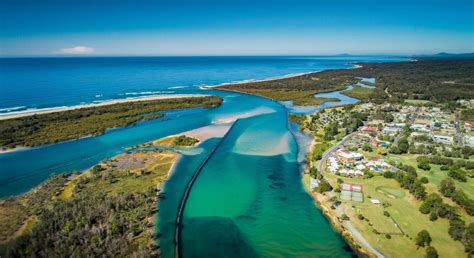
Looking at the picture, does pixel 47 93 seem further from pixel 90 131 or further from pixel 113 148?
pixel 113 148

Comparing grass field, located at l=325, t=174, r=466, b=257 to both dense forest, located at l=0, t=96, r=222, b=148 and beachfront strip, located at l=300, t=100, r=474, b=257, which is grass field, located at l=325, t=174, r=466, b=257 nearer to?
beachfront strip, located at l=300, t=100, r=474, b=257

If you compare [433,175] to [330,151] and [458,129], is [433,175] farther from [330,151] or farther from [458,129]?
[458,129]

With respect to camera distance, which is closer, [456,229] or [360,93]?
[456,229]

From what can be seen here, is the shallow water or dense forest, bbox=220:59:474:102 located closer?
the shallow water

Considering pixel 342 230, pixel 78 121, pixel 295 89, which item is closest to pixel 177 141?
pixel 78 121

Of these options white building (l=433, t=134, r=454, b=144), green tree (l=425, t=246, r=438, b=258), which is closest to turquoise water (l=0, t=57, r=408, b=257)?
green tree (l=425, t=246, r=438, b=258)

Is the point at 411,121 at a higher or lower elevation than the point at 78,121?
lower

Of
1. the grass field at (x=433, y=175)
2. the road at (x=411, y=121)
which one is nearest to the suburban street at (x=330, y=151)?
the road at (x=411, y=121)
